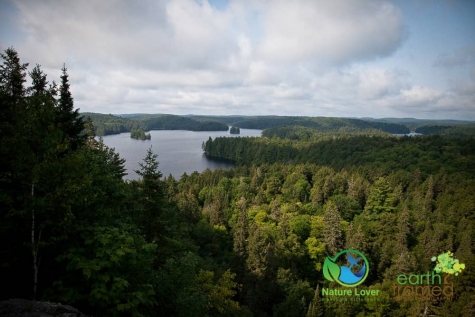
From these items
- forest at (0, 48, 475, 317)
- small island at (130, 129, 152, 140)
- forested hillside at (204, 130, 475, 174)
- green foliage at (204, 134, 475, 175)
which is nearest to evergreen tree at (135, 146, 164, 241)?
forest at (0, 48, 475, 317)

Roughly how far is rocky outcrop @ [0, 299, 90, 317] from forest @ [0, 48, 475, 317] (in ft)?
1.43

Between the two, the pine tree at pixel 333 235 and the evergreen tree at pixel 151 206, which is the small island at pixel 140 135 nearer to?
the pine tree at pixel 333 235

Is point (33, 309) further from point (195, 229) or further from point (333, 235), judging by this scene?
point (333, 235)

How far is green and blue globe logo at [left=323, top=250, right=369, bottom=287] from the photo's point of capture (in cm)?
2392

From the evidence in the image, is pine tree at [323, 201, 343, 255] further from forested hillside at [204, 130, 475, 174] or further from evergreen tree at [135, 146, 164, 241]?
forested hillside at [204, 130, 475, 174]

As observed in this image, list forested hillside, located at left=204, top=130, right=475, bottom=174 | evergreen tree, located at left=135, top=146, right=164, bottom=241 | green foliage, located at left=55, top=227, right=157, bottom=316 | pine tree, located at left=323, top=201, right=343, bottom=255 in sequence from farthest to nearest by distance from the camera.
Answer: forested hillside, located at left=204, top=130, right=475, bottom=174, pine tree, located at left=323, top=201, right=343, bottom=255, evergreen tree, located at left=135, top=146, right=164, bottom=241, green foliage, located at left=55, top=227, right=157, bottom=316

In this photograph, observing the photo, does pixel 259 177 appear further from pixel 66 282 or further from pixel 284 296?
pixel 66 282

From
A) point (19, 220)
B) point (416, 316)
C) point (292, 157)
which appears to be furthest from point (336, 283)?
point (292, 157)

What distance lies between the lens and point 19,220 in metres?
6.95

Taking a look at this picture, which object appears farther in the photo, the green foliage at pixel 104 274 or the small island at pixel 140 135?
the small island at pixel 140 135

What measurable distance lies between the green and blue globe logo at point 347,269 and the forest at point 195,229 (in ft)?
4.04

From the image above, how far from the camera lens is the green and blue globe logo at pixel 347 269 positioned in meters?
23.9

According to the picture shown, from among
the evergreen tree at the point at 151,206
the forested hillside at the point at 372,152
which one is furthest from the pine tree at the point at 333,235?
the forested hillside at the point at 372,152

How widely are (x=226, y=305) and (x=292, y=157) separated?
95.5 m
